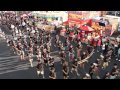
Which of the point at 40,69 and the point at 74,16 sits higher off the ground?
the point at 74,16

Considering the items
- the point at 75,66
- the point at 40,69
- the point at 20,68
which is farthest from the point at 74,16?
the point at 40,69

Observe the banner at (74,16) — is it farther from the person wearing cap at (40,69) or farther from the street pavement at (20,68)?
the person wearing cap at (40,69)

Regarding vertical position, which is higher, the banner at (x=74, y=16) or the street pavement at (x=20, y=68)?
the banner at (x=74, y=16)

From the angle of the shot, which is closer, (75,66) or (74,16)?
(75,66)

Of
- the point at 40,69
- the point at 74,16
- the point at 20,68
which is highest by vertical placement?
the point at 74,16

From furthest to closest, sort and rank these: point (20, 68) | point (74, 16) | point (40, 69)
→ 1. point (74, 16)
2. point (20, 68)
3. point (40, 69)

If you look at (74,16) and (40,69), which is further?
(74,16)

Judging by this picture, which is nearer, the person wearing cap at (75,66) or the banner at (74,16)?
the person wearing cap at (75,66)

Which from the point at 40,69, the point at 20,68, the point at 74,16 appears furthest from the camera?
the point at 74,16

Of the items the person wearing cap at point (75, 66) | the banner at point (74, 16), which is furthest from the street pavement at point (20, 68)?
the banner at point (74, 16)

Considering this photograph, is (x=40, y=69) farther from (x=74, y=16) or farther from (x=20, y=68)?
(x=74, y=16)

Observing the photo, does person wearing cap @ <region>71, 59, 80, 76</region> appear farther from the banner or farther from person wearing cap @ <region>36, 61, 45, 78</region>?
the banner

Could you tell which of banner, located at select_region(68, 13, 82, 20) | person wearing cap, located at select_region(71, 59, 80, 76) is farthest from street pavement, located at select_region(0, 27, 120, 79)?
banner, located at select_region(68, 13, 82, 20)
